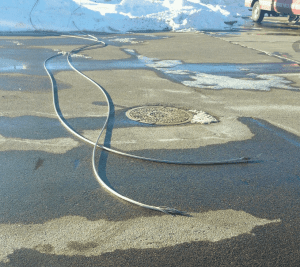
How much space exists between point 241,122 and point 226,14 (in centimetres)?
2217

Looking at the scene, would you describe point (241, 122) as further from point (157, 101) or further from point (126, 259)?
point (126, 259)

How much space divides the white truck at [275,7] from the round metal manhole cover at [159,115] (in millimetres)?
16293

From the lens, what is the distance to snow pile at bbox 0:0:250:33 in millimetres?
20797

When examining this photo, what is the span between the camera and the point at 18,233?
3533 millimetres

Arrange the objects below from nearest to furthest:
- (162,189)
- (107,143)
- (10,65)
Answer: (162,189), (107,143), (10,65)

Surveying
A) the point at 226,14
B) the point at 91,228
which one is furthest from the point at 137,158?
the point at 226,14

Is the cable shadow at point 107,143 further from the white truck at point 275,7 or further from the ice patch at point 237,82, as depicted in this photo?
the white truck at point 275,7

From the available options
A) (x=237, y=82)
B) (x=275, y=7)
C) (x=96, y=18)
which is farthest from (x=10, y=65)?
(x=275, y=7)

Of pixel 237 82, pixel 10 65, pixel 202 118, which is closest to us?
pixel 202 118

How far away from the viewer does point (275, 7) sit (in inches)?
866

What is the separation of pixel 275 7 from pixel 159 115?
59.8 feet

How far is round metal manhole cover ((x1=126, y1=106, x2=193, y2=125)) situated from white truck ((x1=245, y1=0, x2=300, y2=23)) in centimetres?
1629

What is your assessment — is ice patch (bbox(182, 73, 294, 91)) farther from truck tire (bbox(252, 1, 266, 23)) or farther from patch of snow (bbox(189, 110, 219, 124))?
truck tire (bbox(252, 1, 266, 23))

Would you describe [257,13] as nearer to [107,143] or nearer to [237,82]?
[237,82]
